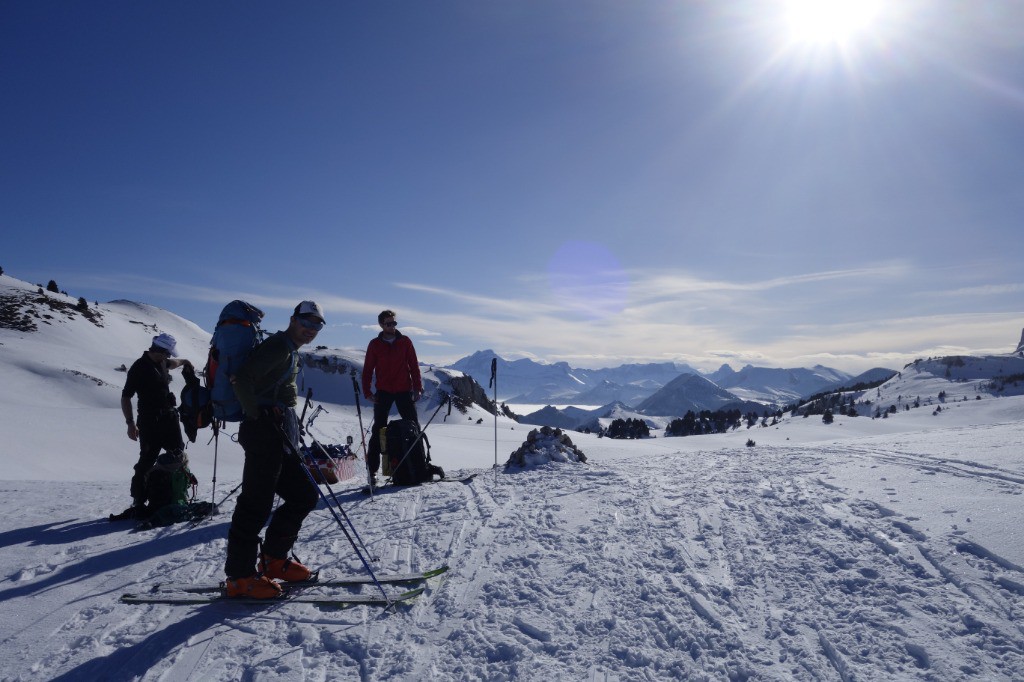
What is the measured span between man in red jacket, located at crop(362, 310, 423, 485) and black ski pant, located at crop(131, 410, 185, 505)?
9.82 feet

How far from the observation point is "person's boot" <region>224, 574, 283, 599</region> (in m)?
4.33

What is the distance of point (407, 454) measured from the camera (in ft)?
30.4

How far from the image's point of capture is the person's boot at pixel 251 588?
14.2 ft

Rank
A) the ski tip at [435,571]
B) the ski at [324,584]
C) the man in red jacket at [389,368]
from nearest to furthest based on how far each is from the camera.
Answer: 1. the ski at [324,584]
2. the ski tip at [435,571]
3. the man in red jacket at [389,368]

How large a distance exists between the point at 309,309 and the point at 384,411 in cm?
521

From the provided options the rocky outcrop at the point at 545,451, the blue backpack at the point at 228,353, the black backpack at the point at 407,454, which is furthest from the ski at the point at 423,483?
the blue backpack at the point at 228,353

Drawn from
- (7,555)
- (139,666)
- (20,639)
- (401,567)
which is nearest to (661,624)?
(401,567)

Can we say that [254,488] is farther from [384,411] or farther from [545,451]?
[545,451]

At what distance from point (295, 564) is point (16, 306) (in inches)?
2266

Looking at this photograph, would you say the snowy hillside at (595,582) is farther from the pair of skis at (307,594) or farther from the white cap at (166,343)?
the white cap at (166,343)

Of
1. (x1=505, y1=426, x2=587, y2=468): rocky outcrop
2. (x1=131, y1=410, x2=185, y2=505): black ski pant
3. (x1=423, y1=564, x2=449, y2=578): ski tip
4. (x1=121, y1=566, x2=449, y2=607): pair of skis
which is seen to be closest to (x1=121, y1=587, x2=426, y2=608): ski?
(x1=121, y1=566, x2=449, y2=607): pair of skis

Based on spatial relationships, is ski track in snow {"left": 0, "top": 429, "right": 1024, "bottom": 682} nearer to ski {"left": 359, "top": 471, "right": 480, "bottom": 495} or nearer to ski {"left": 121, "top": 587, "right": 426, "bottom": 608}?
ski {"left": 121, "top": 587, "right": 426, "bottom": 608}

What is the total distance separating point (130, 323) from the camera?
59.2 metres

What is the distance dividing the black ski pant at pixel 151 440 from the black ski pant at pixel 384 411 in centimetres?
314
